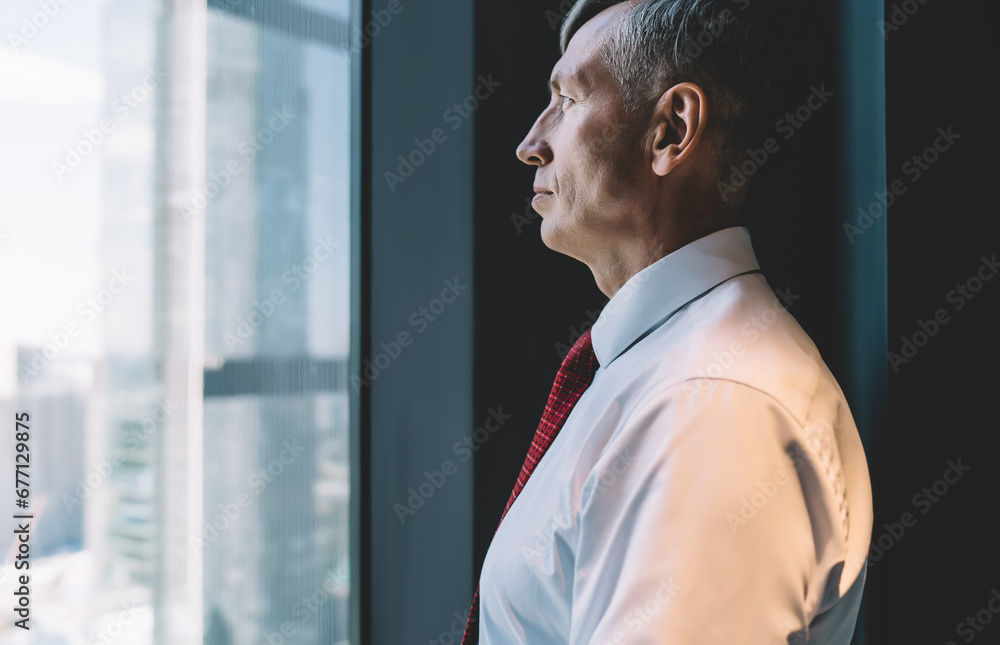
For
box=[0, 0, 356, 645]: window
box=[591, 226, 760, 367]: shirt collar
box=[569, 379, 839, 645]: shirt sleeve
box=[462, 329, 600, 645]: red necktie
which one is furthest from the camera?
box=[0, 0, 356, 645]: window

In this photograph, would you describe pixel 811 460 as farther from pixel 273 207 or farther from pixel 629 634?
pixel 273 207

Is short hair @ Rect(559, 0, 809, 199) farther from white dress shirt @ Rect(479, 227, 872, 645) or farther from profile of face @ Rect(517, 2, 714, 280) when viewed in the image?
white dress shirt @ Rect(479, 227, 872, 645)

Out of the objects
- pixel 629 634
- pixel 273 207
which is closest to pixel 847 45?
pixel 629 634

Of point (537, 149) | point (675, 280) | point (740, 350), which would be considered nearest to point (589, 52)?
point (537, 149)

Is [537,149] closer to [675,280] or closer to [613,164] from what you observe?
[613,164]

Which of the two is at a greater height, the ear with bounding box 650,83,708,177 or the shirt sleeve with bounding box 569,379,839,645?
the ear with bounding box 650,83,708,177

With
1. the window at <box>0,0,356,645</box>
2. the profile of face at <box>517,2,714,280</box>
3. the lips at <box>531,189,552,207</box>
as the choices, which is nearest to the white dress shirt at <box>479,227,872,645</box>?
the profile of face at <box>517,2,714,280</box>

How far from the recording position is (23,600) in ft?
3.73

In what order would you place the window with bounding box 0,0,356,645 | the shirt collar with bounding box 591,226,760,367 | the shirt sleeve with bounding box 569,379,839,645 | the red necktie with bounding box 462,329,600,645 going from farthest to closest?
the window with bounding box 0,0,356,645 < the red necktie with bounding box 462,329,600,645 < the shirt collar with bounding box 591,226,760,367 < the shirt sleeve with bounding box 569,379,839,645

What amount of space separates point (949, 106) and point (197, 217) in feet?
4.04

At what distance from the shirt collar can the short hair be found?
0.35ft

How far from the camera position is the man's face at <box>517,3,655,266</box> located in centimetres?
85

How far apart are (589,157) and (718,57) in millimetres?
185

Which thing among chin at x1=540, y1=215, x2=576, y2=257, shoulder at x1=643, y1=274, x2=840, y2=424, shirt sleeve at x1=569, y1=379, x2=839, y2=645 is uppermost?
chin at x1=540, y1=215, x2=576, y2=257
